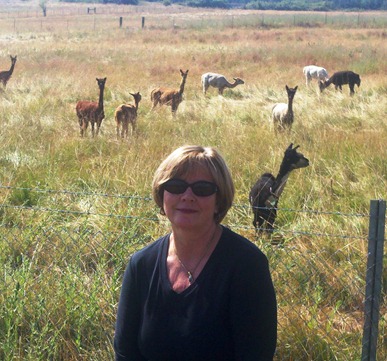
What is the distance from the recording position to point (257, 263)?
102 inches

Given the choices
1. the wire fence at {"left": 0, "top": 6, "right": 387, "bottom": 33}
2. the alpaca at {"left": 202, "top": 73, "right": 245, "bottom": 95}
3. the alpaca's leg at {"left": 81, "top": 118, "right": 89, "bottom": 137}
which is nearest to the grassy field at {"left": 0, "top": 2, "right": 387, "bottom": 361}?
the alpaca's leg at {"left": 81, "top": 118, "right": 89, "bottom": 137}

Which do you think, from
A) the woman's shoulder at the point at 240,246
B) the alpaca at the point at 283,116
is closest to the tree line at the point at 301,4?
the alpaca at the point at 283,116

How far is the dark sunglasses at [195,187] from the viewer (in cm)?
272

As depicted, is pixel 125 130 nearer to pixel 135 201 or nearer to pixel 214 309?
pixel 135 201

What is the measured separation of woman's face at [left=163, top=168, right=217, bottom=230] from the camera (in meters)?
2.74

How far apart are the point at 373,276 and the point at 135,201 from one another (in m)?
3.31

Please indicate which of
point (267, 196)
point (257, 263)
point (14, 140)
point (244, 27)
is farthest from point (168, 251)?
point (244, 27)

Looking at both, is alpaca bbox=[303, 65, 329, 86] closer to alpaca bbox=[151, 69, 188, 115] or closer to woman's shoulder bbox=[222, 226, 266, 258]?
alpaca bbox=[151, 69, 188, 115]

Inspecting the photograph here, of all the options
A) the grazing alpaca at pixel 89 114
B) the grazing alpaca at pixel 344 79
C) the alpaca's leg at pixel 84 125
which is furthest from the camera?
the grazing alpaca at pixel 344 79

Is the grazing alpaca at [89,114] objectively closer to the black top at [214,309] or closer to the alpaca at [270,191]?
the alpaca at [270,191]

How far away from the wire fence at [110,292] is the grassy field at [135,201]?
0.04 feet

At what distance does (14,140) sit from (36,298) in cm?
608

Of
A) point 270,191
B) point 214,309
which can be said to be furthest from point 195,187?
point 270,191

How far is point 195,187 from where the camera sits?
273 centimetres
